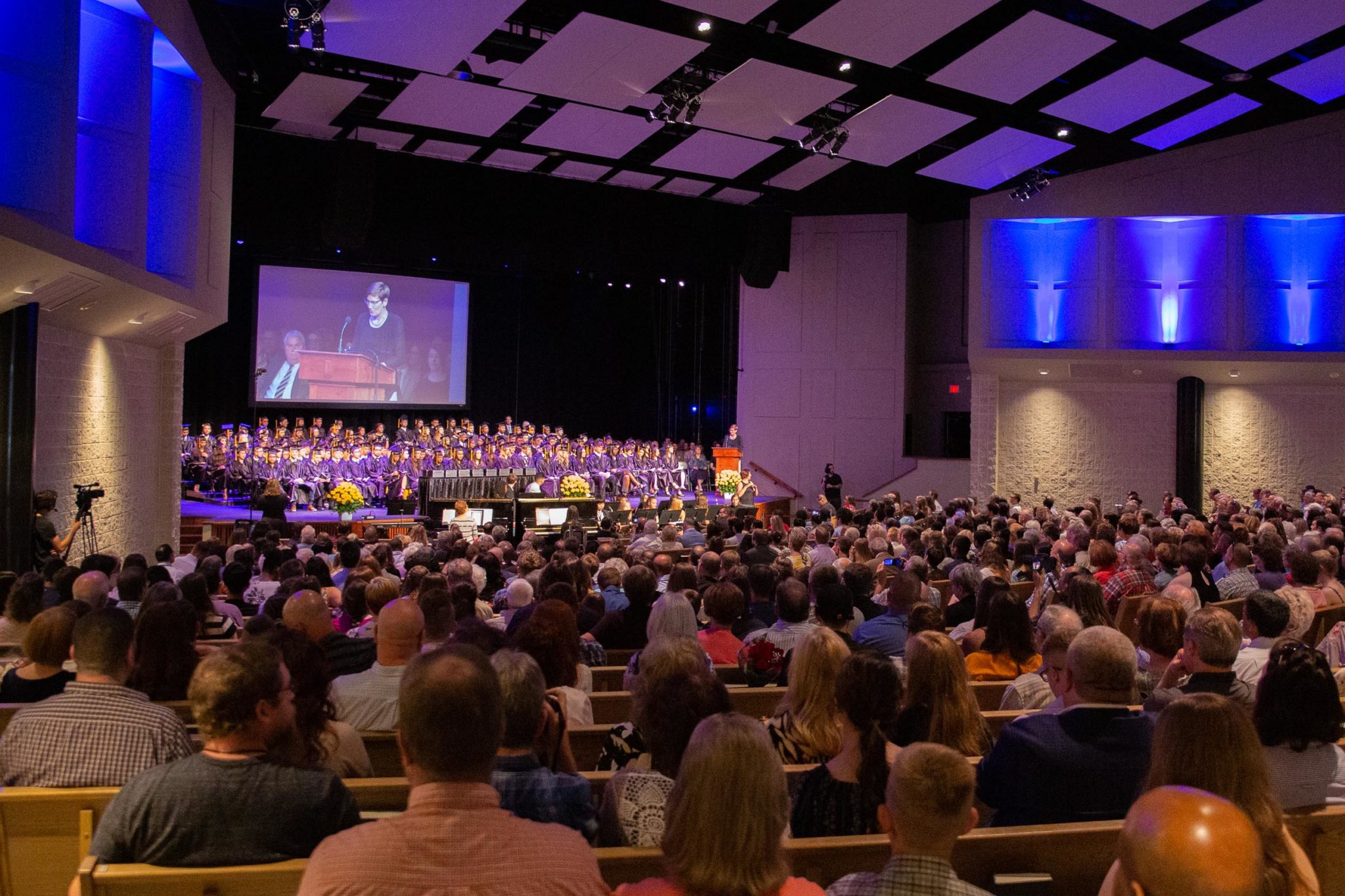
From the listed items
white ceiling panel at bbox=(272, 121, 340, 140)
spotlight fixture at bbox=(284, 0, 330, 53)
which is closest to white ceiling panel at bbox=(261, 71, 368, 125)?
white ceiling panel at bbox=(272, 121, 340, 140)

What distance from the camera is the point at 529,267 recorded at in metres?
17.6

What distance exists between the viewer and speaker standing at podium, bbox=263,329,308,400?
18.7 metres

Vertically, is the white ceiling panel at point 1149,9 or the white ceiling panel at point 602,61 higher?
the white ceiling panel at point 1149,9

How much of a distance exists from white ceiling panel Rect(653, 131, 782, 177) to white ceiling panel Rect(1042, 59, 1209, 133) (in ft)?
14.3

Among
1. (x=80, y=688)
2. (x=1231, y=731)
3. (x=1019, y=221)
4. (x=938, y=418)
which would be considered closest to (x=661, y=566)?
(x=80, y=688)

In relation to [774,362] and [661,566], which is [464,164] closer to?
[774,362]

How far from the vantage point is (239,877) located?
7.03 feet

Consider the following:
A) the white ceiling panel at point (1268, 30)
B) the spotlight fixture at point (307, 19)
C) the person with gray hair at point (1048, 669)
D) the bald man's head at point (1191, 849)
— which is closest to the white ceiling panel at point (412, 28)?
the spotlight fixture at point (307, 19)

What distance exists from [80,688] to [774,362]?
19.1 m

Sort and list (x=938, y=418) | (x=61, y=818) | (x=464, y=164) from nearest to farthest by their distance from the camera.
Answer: (x=61, y=818)
(x=464, y=164)
(x=938, y=418)

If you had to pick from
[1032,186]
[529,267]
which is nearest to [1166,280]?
[1032,186]

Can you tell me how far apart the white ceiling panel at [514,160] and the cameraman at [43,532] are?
31.4 ft

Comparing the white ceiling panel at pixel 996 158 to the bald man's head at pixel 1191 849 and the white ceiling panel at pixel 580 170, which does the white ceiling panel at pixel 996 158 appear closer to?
the white ceiling panel at pixel 580 170

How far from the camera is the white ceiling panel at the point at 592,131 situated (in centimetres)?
1459
